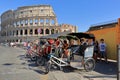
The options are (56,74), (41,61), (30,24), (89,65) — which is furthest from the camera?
(30,24)

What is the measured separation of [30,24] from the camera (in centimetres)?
10875

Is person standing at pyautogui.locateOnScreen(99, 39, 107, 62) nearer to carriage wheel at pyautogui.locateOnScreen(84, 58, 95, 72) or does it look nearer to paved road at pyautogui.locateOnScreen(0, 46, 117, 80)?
paved road at pyautogui.locateOnScreen(0, 46, 117, 80)

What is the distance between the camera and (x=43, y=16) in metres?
110

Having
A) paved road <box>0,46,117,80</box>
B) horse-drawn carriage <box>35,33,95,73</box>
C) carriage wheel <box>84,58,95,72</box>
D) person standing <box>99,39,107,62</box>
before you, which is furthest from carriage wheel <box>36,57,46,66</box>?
person standing <box>99,39,107,62</box>

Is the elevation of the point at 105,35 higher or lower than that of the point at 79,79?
higher

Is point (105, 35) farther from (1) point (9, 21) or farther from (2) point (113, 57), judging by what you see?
(1) point (9, 21)

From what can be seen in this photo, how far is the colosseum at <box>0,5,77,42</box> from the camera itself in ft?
345

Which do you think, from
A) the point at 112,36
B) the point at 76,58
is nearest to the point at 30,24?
the point at 112,36

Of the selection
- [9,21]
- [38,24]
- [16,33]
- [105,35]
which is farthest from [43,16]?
[105,35]

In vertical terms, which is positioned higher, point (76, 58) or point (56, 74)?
point (76, 58)

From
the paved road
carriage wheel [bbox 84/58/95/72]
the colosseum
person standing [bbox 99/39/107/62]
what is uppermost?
the colosseum

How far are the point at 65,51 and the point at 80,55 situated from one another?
35.5 inches

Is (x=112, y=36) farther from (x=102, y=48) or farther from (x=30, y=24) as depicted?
(x=30, y=24)

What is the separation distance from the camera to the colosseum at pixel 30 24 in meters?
105
